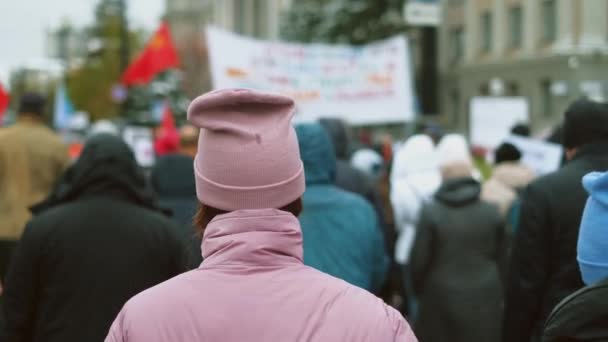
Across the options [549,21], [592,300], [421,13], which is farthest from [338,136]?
[549,21]

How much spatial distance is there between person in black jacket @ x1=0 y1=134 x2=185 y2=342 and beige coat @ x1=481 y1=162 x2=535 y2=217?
4017mm

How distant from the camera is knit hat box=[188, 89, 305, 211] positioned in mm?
2377

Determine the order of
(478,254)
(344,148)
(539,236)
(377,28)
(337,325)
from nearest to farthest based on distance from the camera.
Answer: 1. (337,325)
2. (539,236)
3. (478,254)
4. (344,148)
5. (377,28)

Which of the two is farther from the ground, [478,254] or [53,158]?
[53,158]

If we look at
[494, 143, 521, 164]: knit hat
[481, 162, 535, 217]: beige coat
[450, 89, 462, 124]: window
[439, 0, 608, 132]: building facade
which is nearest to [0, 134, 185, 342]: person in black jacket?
[481, 162, 535, 217]: beige coat

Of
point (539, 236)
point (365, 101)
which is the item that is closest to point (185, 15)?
point (365, 101)

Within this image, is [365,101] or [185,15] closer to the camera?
[365,101]

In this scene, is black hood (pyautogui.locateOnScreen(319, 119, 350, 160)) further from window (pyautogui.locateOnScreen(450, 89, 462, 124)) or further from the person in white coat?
window (pyautogui.locateOnScreen(450, 89, 462, 124))

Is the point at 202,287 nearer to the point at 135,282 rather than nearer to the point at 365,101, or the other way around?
the point at 135,282

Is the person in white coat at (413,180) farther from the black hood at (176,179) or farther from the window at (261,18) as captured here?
the window at (261,18)

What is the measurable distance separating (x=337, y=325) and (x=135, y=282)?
2442mm

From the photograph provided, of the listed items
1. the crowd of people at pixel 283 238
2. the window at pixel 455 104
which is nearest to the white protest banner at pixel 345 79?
the crowd of people at pixel 283 238

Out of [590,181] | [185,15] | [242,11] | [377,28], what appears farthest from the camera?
[185,15]

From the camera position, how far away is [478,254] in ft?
23.3
